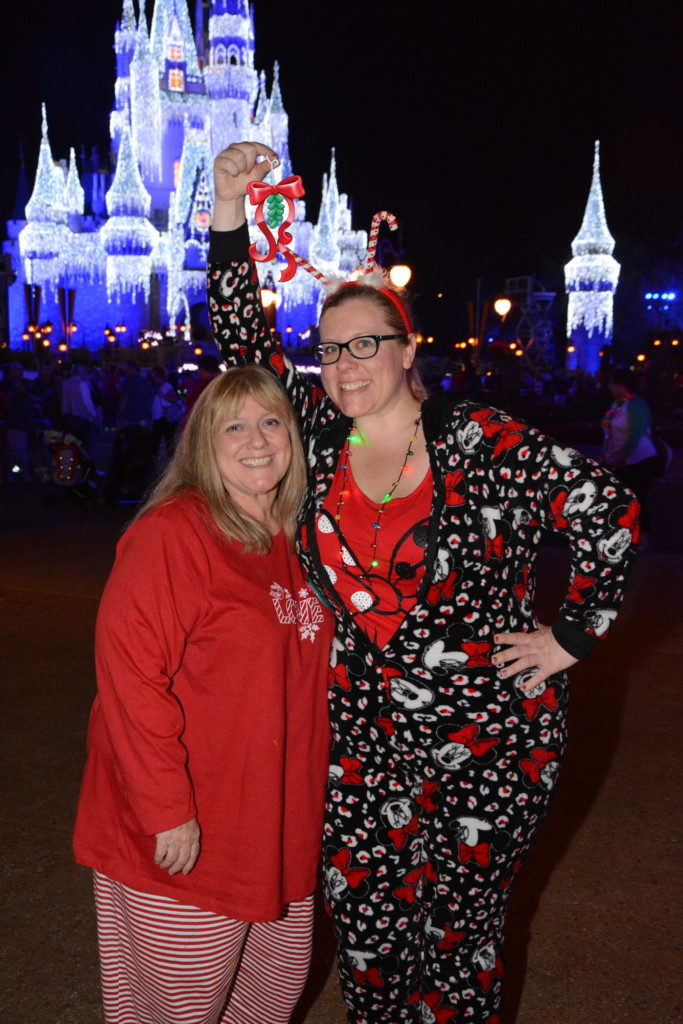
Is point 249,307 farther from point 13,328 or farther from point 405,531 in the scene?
point 13,328

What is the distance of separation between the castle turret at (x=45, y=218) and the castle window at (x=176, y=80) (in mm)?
8897

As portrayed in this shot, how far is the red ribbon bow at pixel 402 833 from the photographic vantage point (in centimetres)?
225

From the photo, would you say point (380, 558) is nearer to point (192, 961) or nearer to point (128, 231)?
point (192, 961)

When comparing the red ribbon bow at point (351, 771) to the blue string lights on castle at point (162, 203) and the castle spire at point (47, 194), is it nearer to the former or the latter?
the blue string lights on castle at point (162, 203)

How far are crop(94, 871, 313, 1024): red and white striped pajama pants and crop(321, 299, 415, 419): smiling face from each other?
1.21m

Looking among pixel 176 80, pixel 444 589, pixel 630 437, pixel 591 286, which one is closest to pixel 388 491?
pixel 444 589

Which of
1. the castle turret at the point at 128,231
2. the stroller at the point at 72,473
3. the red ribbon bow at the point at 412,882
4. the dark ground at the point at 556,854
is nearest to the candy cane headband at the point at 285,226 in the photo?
the red ribbon bow at the point at 412,882

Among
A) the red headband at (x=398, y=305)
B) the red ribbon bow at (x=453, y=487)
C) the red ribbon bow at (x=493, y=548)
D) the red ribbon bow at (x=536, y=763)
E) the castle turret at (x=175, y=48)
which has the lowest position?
the red ribbon bow at (x=536, y=763)

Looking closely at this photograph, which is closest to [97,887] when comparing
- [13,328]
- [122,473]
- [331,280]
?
[331,280]

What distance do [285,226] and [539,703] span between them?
1680 millimetres

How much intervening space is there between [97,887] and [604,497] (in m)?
1.44

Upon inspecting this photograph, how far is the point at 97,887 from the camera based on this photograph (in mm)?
2084

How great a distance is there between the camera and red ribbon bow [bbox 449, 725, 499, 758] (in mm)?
2160

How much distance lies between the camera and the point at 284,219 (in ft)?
9.73
